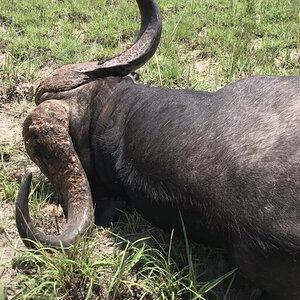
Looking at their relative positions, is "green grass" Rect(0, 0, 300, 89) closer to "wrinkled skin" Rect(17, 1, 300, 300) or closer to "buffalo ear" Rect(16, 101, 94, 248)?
"wrinkled skin" Rect(17, 1, 300, 300)

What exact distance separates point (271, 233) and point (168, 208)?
80 cm

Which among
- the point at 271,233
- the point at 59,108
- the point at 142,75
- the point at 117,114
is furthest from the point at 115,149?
the point at 142,75

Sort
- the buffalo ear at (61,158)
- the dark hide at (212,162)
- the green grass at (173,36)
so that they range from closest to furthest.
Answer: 1. the dark hide at (212,162)
2. the buffalo ear at (61,158)
3. the green grass at (173,36)

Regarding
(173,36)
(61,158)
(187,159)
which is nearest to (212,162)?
(187,159)

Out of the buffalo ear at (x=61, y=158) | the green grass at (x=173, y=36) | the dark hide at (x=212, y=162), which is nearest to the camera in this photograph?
the dark hide at (x=212, y=162)

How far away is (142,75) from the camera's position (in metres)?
5.44

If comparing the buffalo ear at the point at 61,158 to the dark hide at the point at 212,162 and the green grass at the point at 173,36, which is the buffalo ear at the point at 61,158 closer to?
the dark hide at the point at 212,162

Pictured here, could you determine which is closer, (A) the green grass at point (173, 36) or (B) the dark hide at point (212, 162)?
(B) the dark hide at point (212, 162)

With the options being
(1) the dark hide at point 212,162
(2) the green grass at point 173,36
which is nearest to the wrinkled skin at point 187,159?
(1) the dark hide at point 212,162

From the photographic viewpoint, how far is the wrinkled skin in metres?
2.43

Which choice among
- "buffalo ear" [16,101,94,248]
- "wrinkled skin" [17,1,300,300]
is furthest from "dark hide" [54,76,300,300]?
"buffalo ear" [16,101,94,248]

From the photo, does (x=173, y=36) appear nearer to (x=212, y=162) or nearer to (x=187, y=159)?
(x=187, y=159)

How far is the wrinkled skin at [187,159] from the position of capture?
2.43 metres

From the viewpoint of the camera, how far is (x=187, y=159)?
2.83 meters
